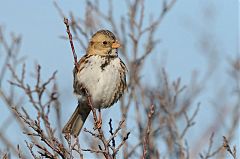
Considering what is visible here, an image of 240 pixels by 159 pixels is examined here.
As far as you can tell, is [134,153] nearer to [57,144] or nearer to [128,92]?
[128,92]

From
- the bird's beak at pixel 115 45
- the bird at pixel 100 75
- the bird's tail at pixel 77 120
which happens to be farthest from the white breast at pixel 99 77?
the bird's tail at pixel 77 120

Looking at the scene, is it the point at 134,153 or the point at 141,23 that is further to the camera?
the point at 141,23

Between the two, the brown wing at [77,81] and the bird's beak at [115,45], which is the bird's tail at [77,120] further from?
the bird's beak at [115,45]

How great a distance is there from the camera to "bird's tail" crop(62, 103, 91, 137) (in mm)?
5394

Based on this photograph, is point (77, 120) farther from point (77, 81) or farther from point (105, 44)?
point (105, 44)

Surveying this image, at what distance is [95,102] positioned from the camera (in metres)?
5.36

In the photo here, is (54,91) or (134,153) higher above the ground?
(54,91)

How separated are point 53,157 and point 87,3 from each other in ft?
10.1

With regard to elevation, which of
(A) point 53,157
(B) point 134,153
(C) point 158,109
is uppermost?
(C) point 158,109

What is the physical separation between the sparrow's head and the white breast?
0.26ft

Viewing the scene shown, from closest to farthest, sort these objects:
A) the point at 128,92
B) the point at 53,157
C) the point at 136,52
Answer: the point at 53,157 < the point at 128,92 < the point at 136,52

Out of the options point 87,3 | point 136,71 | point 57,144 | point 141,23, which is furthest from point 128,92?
point 57,144

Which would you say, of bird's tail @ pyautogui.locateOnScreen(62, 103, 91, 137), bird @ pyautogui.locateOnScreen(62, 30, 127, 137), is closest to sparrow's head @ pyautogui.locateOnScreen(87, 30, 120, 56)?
bird @ pyautogui.locateOnScreen(62, 30, 127, 137)

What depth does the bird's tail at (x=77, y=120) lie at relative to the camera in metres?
5.39
